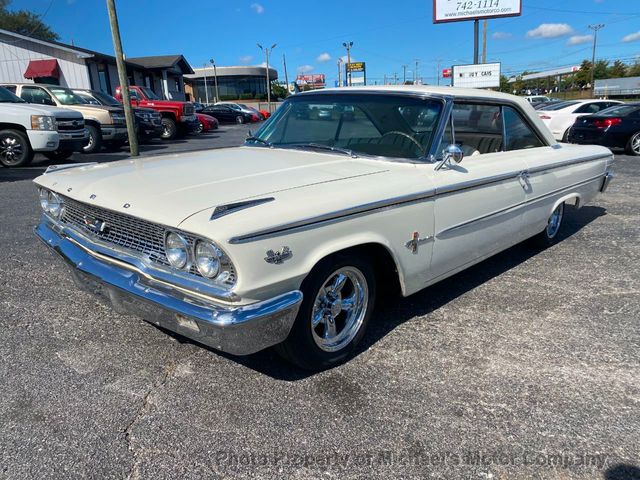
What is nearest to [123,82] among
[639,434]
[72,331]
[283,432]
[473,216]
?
[72,331]

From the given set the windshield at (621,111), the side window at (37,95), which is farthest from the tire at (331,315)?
the side window at (37,95)

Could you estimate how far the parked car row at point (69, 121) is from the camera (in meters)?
9.92

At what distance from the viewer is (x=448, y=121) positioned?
3383 mm

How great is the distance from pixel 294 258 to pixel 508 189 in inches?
83.6

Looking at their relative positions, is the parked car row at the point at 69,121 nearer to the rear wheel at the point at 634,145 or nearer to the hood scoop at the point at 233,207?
the hood scoop at the point at 233,207

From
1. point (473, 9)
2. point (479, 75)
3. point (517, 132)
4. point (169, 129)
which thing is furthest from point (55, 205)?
point (473, 9)

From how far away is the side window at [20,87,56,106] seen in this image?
13.1 m

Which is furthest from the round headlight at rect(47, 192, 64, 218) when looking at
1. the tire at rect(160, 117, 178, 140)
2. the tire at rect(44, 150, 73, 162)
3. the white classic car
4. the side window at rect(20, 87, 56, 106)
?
the tire at rect(160, 117, 178, 140)

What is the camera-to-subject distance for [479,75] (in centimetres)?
1925

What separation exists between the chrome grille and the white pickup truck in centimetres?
825

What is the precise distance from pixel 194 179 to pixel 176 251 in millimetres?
553

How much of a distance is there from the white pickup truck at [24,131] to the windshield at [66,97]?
10.5ft

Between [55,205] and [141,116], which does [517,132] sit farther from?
[141,116]

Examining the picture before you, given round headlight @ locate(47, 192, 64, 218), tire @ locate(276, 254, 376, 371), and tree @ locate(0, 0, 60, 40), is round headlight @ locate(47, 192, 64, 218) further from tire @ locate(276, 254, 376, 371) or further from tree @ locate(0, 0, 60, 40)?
tree @ locate(0, 0, 60, 40)
